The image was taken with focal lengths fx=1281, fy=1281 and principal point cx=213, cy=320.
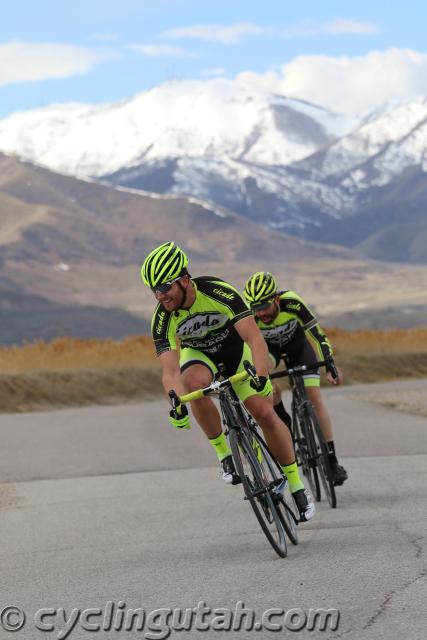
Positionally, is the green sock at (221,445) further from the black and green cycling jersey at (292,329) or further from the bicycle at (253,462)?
the black and green cycling jersey at (292,329)

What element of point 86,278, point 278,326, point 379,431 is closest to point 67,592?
point 278,326

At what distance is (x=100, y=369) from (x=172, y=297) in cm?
2090

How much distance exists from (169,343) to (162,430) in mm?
11113

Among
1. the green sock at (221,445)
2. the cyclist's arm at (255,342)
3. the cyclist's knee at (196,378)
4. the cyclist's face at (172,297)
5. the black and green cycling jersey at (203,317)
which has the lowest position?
the green sock at (221,445)

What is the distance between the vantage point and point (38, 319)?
5866 inches

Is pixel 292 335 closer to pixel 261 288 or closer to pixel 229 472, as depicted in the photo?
pixel 261 288

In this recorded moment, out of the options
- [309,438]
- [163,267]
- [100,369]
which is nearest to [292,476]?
[163,267]

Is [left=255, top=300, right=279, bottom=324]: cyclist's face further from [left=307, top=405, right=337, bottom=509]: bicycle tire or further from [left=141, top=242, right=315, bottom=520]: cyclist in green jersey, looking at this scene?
→ [left=141, top=242, right=315, bottom=520]: cyclist in green jersey

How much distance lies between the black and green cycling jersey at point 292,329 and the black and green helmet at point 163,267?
2774 millimetres

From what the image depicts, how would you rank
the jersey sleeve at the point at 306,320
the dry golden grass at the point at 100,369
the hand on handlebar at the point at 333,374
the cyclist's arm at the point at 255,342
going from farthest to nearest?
1. the dry golden grass at the point at 100,369
2. the jersey sleeve at the point at 306,320
3. the hand on handlebar at the point at 333,374
4. the cyclist's arm at the point at 255,342

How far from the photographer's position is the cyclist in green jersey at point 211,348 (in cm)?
798

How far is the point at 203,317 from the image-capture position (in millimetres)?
8266

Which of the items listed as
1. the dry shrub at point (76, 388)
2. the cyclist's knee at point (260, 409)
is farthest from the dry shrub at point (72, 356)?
the cyclist's knee at point (260, 409)

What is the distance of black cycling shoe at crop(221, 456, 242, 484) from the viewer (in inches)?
314
